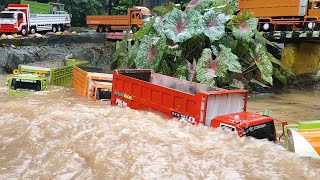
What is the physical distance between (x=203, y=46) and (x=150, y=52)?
2.16 meters

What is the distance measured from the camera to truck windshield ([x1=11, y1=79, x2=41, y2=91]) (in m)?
11.5

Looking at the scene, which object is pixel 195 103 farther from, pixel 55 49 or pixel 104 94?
pixel 55 49

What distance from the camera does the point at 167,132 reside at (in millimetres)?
7770

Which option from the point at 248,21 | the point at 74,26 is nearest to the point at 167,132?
the point at 248,21

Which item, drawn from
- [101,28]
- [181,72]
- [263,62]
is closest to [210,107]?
[181,72]

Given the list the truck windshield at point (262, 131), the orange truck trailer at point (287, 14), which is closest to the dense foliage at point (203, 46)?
the orange truck trailer at point (287, 14)

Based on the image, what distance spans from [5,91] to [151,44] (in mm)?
5424

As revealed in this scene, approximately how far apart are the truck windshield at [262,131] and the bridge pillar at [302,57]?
11.6 meters

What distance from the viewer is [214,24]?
1370cm

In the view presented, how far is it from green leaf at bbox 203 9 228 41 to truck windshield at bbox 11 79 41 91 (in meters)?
6.24

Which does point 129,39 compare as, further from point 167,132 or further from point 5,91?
point 167,132

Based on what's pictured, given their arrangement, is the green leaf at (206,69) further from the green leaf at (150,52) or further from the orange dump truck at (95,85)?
the orange dump truck at (95,85)

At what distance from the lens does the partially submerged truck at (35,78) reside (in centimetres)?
1149

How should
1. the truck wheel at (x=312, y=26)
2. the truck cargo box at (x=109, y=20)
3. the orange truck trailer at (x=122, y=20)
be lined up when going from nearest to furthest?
the truck wheel at (x=312, y=26) → the orange truck trailer at (x=122, y=20) → the truck cargo box at (x=109, y=20)
